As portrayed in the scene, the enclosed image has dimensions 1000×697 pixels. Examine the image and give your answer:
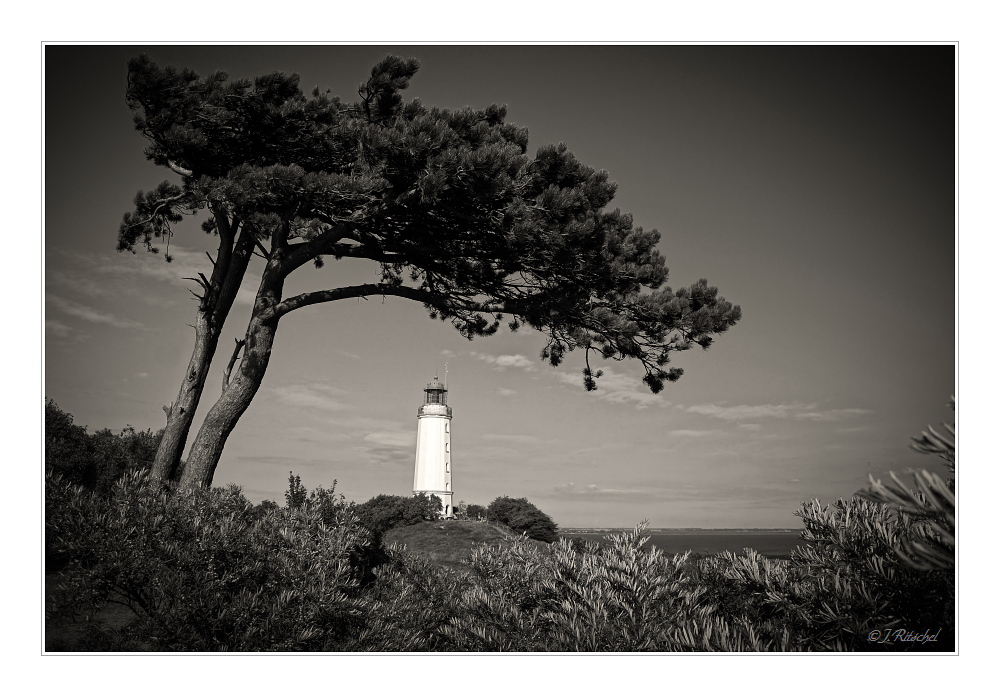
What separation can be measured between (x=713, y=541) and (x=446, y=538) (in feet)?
25.1

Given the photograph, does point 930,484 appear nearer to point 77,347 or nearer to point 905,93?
point 905,93

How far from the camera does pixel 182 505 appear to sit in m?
4.50

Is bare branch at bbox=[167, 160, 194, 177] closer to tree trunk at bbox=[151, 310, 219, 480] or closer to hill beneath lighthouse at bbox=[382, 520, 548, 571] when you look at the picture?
tree trunk at bbox=[151, 310, 219, 480]

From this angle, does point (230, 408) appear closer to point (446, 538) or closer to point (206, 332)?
point (206, 332)

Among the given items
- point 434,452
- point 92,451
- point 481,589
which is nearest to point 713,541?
point 481,589

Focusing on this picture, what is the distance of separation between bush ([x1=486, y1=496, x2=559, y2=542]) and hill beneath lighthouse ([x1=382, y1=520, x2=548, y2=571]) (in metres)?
2.74

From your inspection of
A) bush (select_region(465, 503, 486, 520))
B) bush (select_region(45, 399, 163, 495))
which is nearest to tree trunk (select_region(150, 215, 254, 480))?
bush (select_region(45, 399, 163, 495))

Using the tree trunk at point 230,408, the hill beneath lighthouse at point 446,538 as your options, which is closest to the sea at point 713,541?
the tree trunk at point 230,408

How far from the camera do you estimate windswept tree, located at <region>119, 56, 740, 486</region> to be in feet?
19.0

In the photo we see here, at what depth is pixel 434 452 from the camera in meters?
24.9

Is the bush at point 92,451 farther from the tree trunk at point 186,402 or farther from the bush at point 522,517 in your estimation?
the bush at point 522,517
